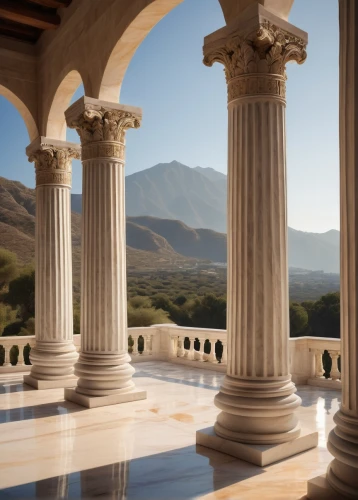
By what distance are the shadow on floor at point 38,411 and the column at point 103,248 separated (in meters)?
0.72

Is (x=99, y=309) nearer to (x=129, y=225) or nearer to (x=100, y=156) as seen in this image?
(x=100, y=156)

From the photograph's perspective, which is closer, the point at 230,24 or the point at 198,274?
the point at 230,24

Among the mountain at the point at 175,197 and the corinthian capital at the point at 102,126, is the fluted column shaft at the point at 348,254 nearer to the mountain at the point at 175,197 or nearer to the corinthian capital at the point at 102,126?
the corinthian capital at the point at 102,126

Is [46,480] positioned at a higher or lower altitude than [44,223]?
lower

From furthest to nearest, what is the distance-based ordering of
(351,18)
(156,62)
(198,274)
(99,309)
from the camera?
(156,62) < (198,274) < (99,309) < (351,18)

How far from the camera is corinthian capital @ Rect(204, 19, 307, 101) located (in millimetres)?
14836

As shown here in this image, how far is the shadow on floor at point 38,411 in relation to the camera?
20000 millimetres

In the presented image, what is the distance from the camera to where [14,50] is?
2844 centimetres

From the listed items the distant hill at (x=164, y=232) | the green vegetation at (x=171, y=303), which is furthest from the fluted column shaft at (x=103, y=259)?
the distant hill at (x=164, y=232)

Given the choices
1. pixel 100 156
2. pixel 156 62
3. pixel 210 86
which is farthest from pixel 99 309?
pixel 210 86

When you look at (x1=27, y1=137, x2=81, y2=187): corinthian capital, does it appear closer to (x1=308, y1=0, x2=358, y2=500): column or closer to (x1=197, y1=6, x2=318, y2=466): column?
(x1=197, y1=6, x2=318, y2=466): column

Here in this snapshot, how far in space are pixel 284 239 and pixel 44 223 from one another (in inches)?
643

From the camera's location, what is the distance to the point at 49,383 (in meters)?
25.9

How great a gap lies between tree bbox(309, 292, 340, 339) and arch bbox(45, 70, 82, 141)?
5310cm
